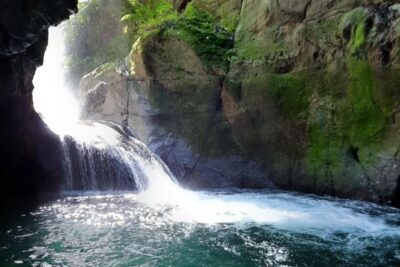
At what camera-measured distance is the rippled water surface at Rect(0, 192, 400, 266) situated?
6844 mm

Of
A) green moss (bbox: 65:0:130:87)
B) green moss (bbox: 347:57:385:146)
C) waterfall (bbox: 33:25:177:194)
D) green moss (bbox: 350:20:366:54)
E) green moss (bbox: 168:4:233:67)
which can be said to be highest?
green moss (bbox: 65:0:130:87)

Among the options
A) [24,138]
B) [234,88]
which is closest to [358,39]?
[234,88]

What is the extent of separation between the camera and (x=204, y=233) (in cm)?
809

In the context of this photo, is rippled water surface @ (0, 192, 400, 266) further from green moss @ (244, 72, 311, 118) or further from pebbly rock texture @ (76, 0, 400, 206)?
green moss @ (244, 72, 311, 118)

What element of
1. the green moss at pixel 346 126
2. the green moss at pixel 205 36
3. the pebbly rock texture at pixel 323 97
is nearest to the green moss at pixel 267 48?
the pebbly rock texture at pixel 323 97

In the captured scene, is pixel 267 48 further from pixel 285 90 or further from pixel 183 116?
pixel 183 116

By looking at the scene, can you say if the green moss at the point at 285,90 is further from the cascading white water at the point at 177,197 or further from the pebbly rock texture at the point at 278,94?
the cascading white water at the point at 177,197

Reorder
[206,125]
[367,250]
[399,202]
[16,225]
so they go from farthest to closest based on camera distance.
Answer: [206,125] < [399,202] < [16,225] < [367,250]

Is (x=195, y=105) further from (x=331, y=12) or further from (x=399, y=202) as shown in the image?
(x=399, y=202)

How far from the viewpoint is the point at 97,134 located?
13906mm

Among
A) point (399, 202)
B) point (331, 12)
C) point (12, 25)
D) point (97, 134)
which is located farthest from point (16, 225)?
point (331, 12)

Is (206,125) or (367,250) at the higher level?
(206,125)

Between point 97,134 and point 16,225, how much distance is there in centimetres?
564

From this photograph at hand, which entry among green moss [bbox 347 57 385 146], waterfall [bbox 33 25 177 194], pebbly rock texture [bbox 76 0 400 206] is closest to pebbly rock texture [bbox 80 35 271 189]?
pebbly rock texture [bbox 76 0 400 206]
